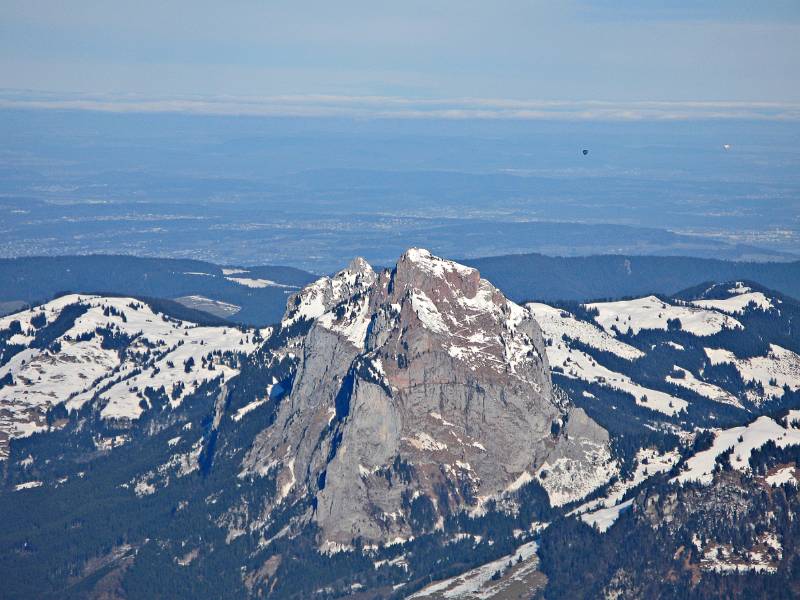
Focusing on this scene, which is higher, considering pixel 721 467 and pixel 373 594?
pixel 721 467

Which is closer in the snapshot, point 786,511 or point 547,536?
point 786,511

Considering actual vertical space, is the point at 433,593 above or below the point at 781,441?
below

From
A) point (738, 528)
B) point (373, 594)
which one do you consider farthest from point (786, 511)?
point (373, 594)

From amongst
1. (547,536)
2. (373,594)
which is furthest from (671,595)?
(373,594)

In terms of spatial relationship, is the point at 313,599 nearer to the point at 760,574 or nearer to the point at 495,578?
the point at 495,578

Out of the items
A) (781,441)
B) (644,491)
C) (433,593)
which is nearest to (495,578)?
Result: (433,593)

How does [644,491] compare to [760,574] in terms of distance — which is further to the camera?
[644,491]

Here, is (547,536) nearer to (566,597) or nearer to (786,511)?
(566,597)

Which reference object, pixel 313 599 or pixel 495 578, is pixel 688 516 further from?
pixel 313 599
